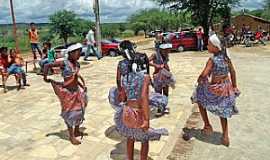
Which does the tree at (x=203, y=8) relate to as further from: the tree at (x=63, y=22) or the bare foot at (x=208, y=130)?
the bare foot at (x=208, y=130)

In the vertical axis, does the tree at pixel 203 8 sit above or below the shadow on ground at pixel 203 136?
above

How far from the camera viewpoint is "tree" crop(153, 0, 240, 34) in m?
24.7

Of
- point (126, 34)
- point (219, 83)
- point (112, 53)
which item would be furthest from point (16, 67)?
point (126, 34)

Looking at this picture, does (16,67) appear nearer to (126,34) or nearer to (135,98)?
(135,98)

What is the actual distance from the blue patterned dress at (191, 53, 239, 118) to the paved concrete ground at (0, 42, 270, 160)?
0.56 m

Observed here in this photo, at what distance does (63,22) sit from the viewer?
36.7 meters

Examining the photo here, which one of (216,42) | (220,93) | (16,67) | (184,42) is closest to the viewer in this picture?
(216,42)

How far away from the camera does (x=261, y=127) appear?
21.8 ft

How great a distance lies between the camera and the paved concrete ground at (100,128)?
5.50 m

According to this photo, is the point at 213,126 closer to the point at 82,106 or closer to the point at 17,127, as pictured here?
the point at 82,106

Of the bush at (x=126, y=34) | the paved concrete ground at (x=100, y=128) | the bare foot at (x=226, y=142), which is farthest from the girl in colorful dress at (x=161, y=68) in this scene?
the bush at (x=126, y=34)

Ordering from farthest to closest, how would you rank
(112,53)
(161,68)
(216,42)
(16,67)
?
(112,53) < (16,67) < (161,68) < (216,42)

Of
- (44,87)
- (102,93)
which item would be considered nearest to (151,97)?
(102,93)

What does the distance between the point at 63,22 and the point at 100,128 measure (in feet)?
103
